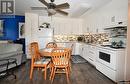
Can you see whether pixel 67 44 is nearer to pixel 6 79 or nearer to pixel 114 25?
pixel 114 25

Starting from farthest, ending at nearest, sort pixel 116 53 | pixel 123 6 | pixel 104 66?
pixel 104 66 < pixel 123 6 < pixel 116 53

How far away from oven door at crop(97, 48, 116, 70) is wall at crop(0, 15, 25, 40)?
5489mm

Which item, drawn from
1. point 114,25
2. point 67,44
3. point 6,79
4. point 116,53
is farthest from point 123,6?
point 67,44

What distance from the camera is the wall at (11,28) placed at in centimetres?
825

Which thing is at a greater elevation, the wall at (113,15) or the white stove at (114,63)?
the wall at (113,15)

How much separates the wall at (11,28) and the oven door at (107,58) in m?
5.49

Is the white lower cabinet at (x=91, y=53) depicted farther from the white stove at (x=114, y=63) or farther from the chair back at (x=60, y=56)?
the chair back at (x=60, y=56)

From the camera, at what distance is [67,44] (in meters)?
8.52

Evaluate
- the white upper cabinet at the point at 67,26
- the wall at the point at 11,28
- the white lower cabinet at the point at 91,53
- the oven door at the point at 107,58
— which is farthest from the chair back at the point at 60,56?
Answer: the wall at the point at 11,28

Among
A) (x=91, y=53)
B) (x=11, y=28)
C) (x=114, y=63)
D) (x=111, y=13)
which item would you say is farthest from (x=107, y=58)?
(x=11, y=28)

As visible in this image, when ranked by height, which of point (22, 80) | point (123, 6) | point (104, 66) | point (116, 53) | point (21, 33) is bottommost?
point (22, 80)

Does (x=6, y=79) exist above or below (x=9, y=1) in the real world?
below

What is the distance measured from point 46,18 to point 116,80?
5949mm

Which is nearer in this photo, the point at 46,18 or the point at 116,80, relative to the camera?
the point at 116,80
